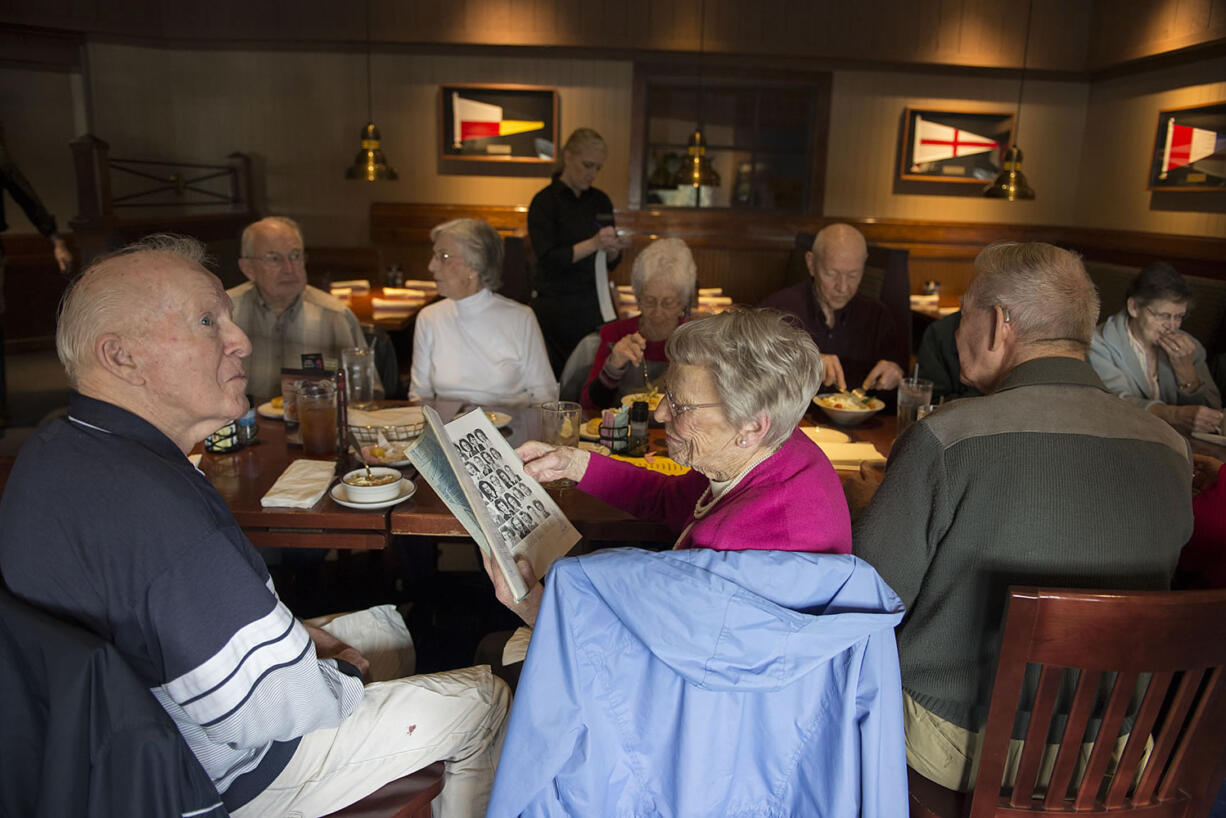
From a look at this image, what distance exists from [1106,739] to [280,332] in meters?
2.93

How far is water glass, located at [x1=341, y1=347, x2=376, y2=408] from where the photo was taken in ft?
9.25

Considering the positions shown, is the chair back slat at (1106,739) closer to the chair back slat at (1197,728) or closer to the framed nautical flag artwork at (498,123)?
the chair back slat at (1197,728)

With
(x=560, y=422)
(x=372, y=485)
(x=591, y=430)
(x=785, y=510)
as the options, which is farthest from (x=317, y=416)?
(x=785, y=510)

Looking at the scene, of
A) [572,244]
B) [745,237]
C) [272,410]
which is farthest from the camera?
[745,237]

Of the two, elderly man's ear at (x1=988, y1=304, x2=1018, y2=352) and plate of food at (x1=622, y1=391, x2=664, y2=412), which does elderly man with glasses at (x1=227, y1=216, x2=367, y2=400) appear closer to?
plate of food at (x1=622, y1=391, x2=664, y2=412)

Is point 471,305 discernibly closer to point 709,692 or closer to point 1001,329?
point 1001,329

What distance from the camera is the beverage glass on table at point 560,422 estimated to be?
228 cm

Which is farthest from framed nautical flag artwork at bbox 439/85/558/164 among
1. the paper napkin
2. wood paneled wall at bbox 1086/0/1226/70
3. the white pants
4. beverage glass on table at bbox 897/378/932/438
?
the white pants

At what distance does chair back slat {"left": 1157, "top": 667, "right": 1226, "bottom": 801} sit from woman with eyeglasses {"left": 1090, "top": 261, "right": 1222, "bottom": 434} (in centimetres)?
198

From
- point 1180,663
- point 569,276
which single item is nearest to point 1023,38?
point 569,276

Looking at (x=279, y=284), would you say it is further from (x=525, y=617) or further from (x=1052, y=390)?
(x=1052, y=390)

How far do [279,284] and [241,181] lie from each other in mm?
5454

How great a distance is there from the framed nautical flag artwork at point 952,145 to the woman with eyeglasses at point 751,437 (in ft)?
22.8

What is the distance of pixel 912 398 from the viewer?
2521 mm
